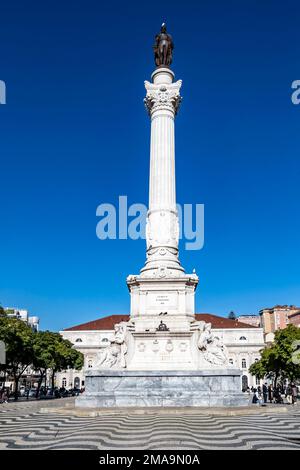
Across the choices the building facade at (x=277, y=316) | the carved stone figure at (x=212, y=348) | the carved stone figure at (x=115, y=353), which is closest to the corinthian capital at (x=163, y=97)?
the carved stone figure at (x=115, y=353)

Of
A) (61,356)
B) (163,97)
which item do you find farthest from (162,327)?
(61,356)

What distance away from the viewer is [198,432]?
13078 mm

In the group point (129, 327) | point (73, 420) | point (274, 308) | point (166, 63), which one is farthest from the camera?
point (274, 308)

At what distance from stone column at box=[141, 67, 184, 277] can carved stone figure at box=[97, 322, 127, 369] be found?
17.3 ft

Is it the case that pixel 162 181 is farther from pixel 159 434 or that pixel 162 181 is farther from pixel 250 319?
pixel 250 319

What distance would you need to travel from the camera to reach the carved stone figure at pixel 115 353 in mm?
24172

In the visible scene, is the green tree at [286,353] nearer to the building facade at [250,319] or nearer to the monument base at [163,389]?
the monument base at [163,389]

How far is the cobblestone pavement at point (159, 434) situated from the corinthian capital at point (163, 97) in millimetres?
22598

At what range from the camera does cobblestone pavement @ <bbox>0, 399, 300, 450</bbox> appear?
10.9 metres

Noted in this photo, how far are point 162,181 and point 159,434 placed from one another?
21.2 metres
